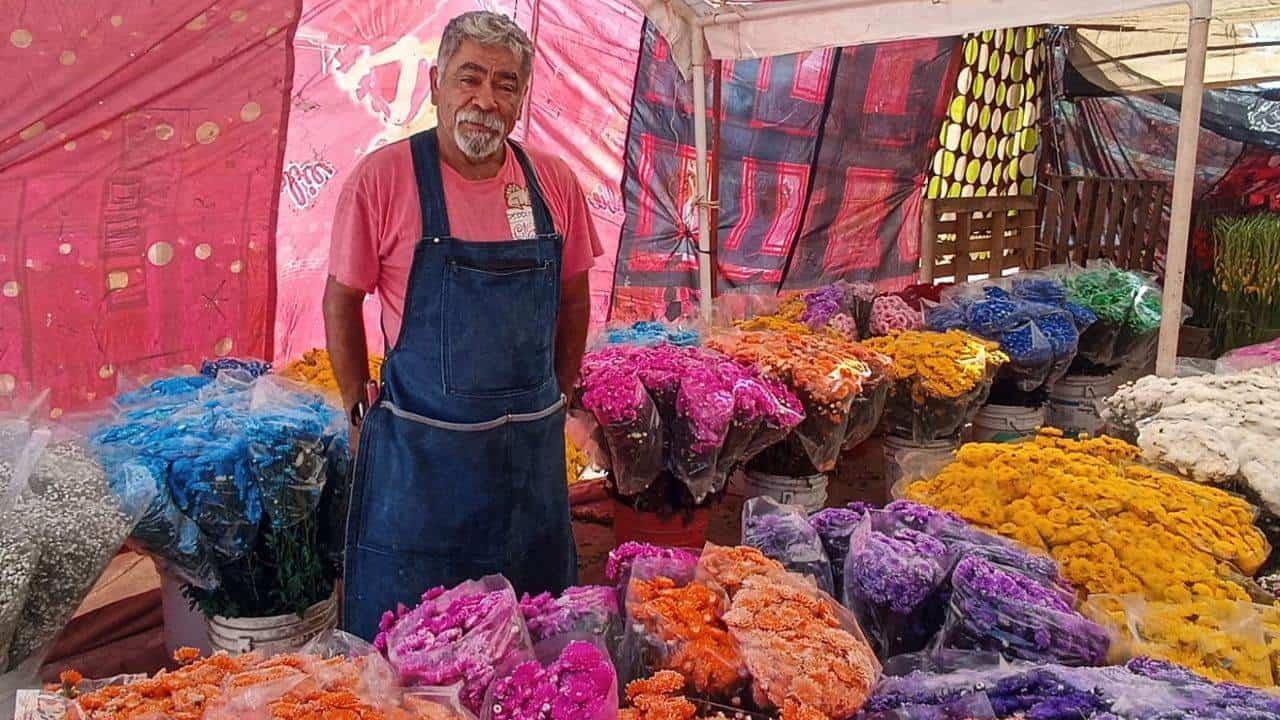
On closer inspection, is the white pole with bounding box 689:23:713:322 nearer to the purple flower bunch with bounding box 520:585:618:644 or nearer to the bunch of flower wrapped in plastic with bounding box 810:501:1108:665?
the bunch of flower wrapped in plastic with bounding box 810:501:1108:665

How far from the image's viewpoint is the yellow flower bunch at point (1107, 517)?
173cm

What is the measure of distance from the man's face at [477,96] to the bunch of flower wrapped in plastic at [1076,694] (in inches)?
54.2

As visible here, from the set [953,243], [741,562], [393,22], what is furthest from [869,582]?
[953,243]

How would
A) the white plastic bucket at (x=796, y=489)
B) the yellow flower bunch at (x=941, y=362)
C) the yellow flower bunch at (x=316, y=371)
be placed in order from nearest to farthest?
the yellow flower bunch at (x=316, y=371)
the white plastic bucket at (x=796, y=489)
the yellow flower bunch at (x=941, y=362)

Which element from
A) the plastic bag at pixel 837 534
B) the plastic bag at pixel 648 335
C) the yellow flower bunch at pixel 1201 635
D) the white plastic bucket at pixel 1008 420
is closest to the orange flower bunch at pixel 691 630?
the plastic bag at pixel 837 534

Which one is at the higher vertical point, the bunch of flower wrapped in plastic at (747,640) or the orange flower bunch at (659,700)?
the bunch of flower wrapped in plastic at (747,640)

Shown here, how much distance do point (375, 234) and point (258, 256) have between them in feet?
6.41

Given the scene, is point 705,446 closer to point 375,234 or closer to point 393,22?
point 375,234

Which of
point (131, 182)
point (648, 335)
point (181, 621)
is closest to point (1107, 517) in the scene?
point (648, 335)

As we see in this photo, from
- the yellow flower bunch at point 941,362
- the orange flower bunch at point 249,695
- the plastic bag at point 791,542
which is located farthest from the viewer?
the yellow flower bunch at point 941,362

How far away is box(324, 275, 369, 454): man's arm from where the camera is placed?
2.09 metres

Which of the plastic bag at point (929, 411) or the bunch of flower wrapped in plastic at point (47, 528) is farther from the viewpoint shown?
the plastic bag at point (929, 411)

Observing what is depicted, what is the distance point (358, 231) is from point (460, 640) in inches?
43.2

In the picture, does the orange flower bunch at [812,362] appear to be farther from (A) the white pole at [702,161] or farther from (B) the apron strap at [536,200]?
(B) the apron strap at [536,200]
